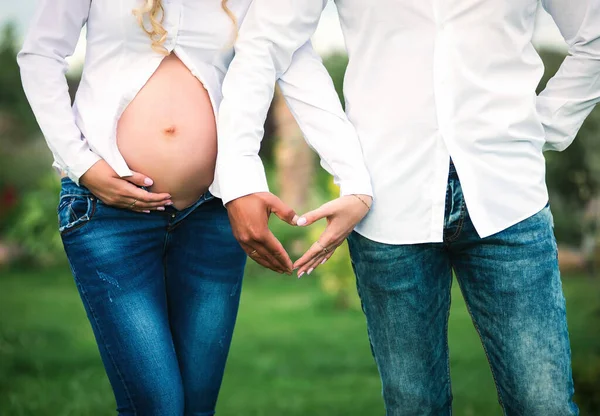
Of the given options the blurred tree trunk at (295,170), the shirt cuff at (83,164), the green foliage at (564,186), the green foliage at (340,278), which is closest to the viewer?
the shirt cuff at (83,164)

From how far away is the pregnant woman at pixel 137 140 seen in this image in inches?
83.6

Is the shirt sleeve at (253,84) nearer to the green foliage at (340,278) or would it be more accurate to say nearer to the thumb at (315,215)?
the thumb at (315,215)

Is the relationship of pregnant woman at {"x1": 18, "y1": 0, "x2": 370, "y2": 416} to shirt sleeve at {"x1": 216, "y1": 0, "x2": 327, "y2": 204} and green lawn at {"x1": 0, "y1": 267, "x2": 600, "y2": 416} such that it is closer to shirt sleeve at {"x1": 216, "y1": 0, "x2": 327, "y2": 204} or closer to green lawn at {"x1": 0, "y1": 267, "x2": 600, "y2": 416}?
shirt sleeve at {"x1": 216, "y1": 0, "x2": 327, "y2": 204}

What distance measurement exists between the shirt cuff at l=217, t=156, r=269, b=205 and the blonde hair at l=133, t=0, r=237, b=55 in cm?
38

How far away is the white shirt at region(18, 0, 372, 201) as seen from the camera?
2.12m

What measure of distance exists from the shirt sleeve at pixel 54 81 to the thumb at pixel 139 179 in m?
0.11

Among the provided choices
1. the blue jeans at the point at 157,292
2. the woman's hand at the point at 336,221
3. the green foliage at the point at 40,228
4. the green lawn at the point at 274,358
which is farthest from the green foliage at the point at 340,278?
the woman's hand at the point at 336,221

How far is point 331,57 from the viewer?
30.1ft

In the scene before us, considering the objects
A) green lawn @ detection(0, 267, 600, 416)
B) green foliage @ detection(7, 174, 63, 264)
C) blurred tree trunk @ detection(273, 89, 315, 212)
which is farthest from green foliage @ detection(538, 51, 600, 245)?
green foliage @ detection(7, 174, 63, 264)

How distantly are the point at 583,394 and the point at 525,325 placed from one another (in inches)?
91.6

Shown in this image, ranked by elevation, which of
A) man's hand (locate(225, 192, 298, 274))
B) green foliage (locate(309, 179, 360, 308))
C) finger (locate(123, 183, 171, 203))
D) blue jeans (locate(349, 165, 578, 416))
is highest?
finger (locate(123, 183, 171, 203))

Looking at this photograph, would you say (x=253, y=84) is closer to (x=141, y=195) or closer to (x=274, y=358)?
(x=141, y=195)

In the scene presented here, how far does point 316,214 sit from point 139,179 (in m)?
0.50

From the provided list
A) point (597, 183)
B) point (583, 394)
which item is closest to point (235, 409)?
point (583, 394)
